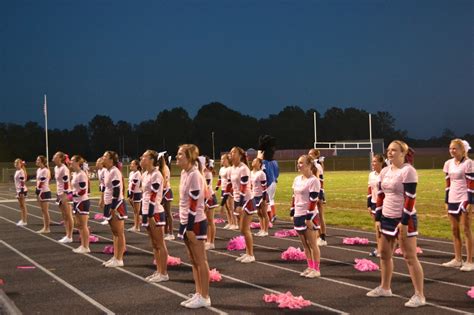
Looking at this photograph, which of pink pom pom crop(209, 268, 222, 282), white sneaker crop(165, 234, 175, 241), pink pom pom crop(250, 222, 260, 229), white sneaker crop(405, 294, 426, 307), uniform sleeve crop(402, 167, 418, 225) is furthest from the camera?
pink pom pom crop(250, 222, 260, 229)

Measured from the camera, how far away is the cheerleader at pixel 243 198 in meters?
9.33

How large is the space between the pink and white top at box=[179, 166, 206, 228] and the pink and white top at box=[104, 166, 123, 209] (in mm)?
2994

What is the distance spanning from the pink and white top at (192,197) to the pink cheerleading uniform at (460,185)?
426cm

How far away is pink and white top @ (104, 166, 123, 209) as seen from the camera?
9.34m

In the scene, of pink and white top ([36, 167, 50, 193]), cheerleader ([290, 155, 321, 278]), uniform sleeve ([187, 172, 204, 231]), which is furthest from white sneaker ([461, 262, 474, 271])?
pink and white top ([36, 167, 50, 193])

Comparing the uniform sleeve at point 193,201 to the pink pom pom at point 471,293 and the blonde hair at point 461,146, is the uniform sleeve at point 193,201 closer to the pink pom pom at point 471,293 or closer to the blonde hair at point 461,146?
the pink pom pom at point 471,293

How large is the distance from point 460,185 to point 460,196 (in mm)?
172

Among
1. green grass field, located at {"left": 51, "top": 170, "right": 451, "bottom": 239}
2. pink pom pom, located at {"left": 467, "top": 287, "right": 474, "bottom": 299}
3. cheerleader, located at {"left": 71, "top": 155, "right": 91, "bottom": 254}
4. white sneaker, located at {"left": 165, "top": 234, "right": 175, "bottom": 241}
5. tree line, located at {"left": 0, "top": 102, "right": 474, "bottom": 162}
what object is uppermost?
tree line, located at {"left": 0, "top": 102, "right": 474, "bottom": 162}

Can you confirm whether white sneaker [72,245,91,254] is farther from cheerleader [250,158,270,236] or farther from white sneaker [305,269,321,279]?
white sneaker [305,269,321,279]

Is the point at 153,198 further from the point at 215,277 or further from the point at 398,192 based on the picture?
the point at 398,192

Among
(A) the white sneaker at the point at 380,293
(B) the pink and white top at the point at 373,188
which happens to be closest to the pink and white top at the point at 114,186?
(B) the pink and white top at the point at 373,188

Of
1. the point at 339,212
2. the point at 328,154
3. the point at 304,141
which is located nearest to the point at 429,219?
the point at 339,212

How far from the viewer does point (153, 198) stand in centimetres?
794

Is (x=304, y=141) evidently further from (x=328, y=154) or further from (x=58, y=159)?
(x=58, y=159)
